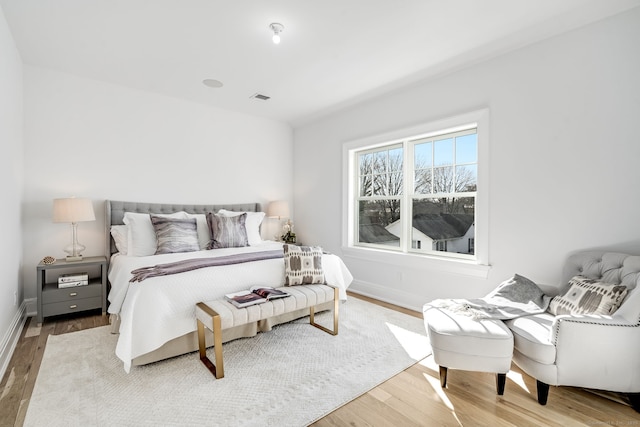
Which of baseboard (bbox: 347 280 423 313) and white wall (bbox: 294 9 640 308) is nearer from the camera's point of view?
white wall (bbox: 294 9 640 308)

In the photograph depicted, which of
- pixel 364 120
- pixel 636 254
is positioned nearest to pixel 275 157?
pixel 364 120

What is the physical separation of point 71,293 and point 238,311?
223cm

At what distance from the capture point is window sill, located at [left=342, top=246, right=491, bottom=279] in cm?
314

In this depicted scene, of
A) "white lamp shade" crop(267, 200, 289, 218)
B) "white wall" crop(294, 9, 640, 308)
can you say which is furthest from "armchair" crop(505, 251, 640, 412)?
"white lamp shade" crop(267, 200, 289, 218)

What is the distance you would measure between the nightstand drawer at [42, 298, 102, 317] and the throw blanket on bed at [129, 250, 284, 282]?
1.20 m

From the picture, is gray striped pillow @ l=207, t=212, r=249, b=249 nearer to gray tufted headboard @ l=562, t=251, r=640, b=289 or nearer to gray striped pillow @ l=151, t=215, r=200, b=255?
gray striped pillow @ l=151, t=215, r=200, b=255

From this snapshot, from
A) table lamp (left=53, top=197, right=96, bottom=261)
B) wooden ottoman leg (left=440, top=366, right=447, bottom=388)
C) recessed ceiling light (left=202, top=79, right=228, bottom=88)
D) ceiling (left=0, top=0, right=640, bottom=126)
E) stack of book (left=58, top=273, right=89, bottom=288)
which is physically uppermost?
recessed ceiling light (left=202, top=79, right=228, bottom=88)

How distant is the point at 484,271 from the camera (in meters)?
3.07

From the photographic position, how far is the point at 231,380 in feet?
7.09

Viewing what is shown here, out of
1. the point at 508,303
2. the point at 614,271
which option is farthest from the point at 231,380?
the point at 614,271

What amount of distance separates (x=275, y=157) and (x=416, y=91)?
8.66 feet

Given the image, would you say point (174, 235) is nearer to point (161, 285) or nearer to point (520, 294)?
point (161, 285)

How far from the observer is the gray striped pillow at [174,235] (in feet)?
11.5

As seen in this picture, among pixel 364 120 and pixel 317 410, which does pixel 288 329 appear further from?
pixel 364 120
